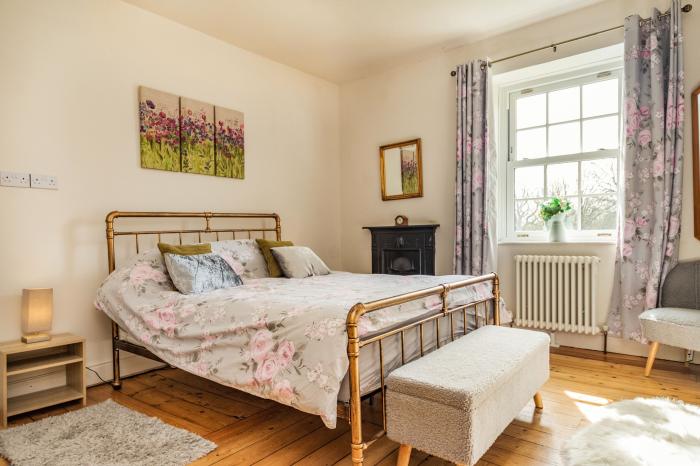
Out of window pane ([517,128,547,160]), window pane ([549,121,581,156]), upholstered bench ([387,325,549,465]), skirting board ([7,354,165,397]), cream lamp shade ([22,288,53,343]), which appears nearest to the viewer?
upholstered bench ([387,325,549,465])

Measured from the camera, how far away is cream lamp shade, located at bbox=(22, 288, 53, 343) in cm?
253

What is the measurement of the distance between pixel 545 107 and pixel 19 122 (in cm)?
397

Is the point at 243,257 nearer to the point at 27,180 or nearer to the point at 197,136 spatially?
the point at 197,136

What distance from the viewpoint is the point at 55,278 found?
9.28 ft

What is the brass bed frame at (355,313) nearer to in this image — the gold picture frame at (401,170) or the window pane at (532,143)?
the gold picture frame at (401,170)

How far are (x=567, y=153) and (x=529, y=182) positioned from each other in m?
0.39

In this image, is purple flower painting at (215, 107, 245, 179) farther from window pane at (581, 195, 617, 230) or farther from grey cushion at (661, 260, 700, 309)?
grey cushion at (661, 260, 700, 309)

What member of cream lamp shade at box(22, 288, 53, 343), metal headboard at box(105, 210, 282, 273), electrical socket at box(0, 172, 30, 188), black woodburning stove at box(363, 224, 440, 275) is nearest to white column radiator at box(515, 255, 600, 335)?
black woodburning stove at box(363, 224, 440, 275)

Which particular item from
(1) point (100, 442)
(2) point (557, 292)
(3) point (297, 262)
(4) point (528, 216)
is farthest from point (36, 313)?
(4) point (528, 216)

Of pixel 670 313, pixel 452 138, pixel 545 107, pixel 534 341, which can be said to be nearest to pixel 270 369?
pixel 534 341

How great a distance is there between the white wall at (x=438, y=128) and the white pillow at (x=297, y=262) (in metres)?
1.35

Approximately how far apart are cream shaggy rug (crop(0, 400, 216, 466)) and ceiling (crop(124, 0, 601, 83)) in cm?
281

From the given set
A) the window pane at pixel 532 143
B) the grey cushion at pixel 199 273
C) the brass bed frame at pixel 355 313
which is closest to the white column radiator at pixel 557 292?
the window pane at pixel 532 143

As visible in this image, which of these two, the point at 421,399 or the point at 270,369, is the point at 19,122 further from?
the point at 421,399
